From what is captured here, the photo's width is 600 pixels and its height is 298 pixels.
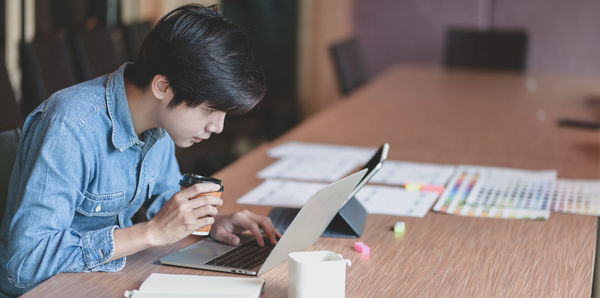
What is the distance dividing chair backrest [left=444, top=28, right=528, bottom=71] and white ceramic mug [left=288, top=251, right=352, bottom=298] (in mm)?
4050

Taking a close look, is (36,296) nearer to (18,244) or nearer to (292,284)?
(18,244)

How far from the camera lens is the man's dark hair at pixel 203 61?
1.52 m

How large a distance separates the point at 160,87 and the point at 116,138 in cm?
15

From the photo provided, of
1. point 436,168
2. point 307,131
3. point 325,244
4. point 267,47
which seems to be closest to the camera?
point 325,244

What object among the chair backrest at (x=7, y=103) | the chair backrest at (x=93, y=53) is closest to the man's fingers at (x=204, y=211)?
the chair backrest at (x=7, y=103)

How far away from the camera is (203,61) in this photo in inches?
59.7

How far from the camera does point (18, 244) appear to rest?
1486mm

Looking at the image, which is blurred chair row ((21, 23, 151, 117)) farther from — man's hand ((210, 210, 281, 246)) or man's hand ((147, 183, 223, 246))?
man's hand ((147, 183, 223, 246))

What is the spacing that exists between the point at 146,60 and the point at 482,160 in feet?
4.93

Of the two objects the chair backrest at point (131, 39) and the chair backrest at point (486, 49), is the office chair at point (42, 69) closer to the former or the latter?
the chair backrest at point (131, 39)

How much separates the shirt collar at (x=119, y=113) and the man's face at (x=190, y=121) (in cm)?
8

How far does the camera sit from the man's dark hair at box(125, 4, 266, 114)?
1521 millimetres

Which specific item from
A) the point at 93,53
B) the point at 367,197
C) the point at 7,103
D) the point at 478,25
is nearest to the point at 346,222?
the point at 367,197

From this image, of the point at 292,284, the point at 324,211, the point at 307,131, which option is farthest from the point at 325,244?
the point at 307,131
